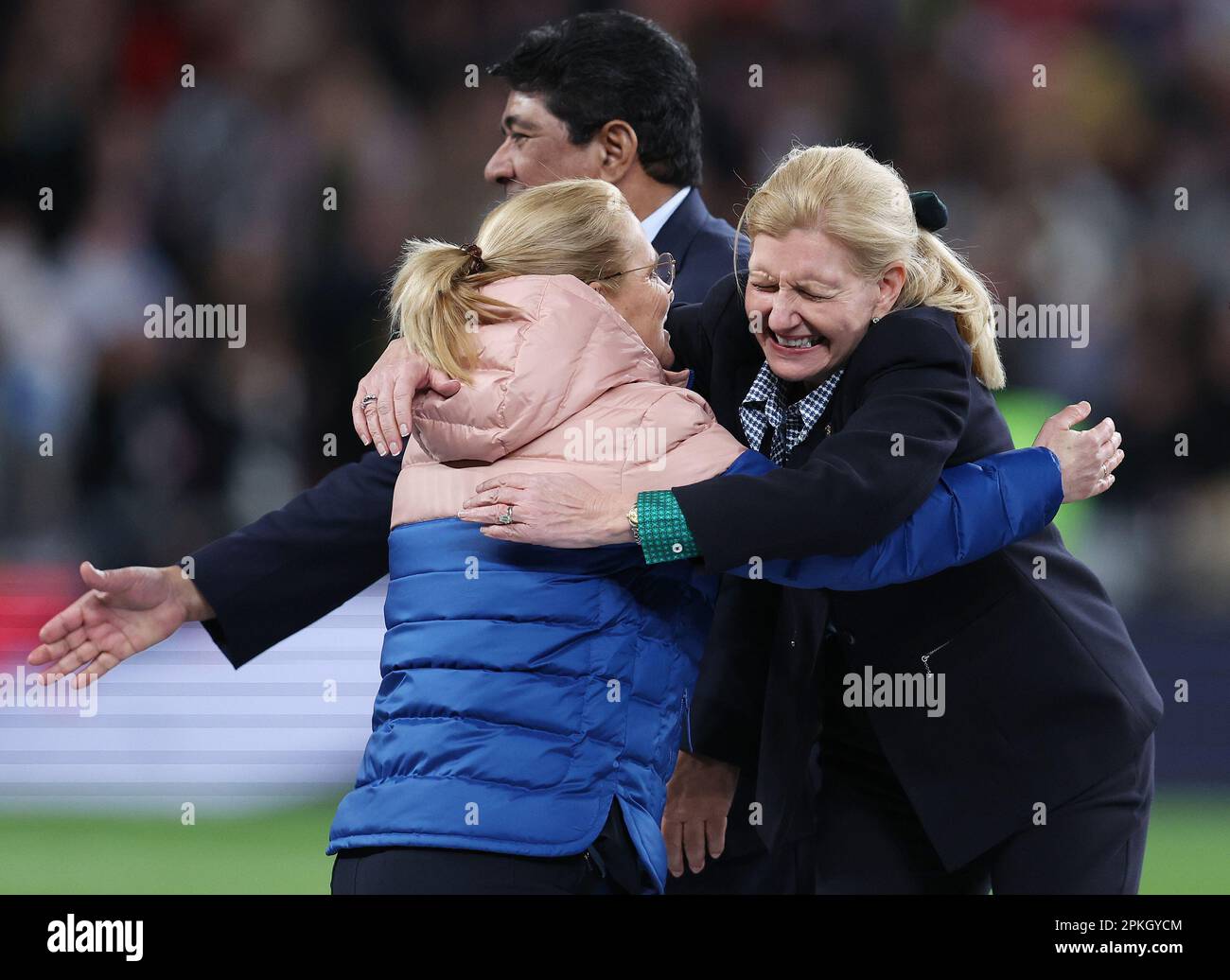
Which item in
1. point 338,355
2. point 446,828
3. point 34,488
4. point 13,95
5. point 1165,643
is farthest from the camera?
point 13,95

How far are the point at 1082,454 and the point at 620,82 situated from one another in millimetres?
1460

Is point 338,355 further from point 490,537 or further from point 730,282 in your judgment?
point 490,537

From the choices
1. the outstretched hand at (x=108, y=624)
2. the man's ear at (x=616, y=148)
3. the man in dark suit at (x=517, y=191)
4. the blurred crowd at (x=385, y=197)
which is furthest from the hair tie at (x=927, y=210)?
the blurred crowd at (x=385, y=197)

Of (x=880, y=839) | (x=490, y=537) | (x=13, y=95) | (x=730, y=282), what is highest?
(x=13, y=95)

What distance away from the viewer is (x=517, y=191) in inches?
103

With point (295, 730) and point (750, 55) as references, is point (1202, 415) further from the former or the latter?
point (295, 730)

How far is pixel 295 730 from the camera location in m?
4.28

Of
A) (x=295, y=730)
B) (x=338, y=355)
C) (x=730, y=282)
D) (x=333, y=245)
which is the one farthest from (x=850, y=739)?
(x=333, y=245)

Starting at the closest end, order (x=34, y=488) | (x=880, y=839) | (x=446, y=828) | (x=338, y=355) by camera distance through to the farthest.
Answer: (x=446, y=828) → (x=880, y=839) → (x=34, y=488) → (x=338, y=355)

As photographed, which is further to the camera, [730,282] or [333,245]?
[333,245]

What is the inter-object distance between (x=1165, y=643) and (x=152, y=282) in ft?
11.6

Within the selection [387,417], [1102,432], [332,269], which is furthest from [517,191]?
[332,269]

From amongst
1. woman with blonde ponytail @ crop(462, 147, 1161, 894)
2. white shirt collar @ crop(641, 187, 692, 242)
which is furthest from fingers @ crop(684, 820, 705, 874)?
white shirt collar @ crop(641, 187, 692, 242)

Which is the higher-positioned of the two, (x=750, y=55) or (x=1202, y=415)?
(x=750, y=55)
